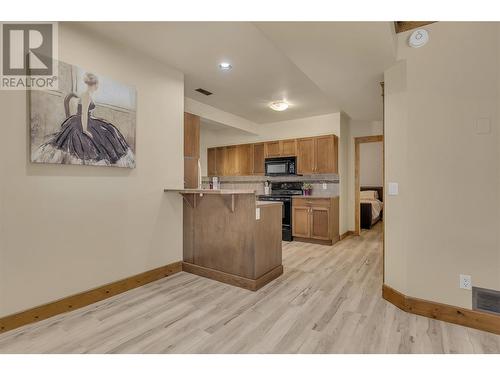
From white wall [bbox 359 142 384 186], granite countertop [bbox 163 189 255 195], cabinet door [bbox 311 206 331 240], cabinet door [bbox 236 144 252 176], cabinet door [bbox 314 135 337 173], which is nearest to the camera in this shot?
granite countertop [bbox 163 189 255 195]

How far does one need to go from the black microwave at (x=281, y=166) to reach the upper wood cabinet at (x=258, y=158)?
197 mm

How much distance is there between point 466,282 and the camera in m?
2.09

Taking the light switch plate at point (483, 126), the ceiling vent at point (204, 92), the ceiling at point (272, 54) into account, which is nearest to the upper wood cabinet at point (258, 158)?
the ceiling at point (272, 54)

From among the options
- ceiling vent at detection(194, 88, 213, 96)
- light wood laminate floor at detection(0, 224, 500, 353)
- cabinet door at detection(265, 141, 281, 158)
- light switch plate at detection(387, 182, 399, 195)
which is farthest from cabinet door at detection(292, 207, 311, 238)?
ceiling vent at detection(194, 88, 213, 96)

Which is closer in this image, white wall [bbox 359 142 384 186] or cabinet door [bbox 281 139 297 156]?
cabinet door [bbox 281 139 297 156]

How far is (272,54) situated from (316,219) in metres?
3.21

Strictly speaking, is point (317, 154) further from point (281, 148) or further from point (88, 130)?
point (88, 130)

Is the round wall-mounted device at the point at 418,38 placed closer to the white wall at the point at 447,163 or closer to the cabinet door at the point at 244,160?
the white wall at the point at 447,163

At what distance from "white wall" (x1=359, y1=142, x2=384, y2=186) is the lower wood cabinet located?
454 cm

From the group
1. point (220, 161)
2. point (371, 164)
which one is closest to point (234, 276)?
point (220, 161)

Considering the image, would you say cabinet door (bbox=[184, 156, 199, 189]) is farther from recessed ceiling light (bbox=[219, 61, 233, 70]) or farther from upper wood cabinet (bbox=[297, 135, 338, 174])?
upper wood cabinet (bbox=[297, 135, 338, 174])

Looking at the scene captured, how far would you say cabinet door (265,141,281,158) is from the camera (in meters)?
5.75

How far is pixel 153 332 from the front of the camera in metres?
2.00

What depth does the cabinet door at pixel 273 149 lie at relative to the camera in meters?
5.75
